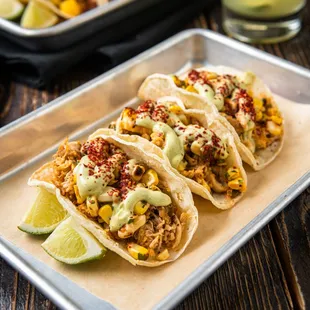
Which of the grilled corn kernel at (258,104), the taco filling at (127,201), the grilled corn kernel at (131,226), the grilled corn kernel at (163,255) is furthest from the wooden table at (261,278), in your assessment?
the grilled corn kernel at (258,104)

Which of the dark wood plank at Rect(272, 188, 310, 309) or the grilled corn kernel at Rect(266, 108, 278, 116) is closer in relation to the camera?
the dark wood plank at Rect(272, 188, 310, 309)

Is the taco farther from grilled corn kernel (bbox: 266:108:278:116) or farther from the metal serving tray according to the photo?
the metal serving tray

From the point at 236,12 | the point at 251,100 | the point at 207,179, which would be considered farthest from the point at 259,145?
the point at 236,12

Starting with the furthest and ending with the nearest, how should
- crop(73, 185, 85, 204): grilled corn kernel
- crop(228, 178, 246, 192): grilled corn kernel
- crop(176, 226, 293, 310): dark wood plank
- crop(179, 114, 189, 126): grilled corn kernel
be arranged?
crop(179, 114, 189, 126): grilled corn kernel
crop(228, 178, 246, 192): grilled corn kernel
crop(73, 185, 85, 204): grilled corn kernel
crop(176, 226, 293, 310): dark wood plank

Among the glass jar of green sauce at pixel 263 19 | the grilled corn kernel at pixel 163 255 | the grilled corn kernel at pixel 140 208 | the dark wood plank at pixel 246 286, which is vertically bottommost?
the glass jar of green sauce at pixel 263 19

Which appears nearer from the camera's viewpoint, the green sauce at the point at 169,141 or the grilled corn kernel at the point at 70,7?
the green sauce at the point at 169,141

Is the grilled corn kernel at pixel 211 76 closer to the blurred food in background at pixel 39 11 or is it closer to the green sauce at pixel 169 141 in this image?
the green sauce at pixel 169 141

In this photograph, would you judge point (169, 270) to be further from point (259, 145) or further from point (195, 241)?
point (259, 145)

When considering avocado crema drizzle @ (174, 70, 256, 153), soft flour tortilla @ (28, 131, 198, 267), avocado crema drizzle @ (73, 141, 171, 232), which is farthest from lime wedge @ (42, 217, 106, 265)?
avocado crema drizzle @ (174, 70, 256, 153)
